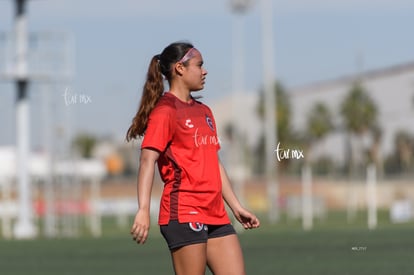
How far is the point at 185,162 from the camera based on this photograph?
27.9 feet

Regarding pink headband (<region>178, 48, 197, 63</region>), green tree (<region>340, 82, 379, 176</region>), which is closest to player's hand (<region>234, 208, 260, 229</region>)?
pink headband (<region>178, 48, 197, 63</region>)

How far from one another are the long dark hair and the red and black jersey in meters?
0.08

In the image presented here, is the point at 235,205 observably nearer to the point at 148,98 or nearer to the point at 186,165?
the point at 186,165

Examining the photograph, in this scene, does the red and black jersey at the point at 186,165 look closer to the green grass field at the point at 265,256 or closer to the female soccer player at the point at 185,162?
the female soccer player at the point at 185,162

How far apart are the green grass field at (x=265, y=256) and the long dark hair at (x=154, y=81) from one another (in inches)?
304

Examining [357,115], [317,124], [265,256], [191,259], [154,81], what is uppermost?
[357,115]

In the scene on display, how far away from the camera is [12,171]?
62969 millimetres

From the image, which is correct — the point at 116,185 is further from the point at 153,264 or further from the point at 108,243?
the point at 153,264

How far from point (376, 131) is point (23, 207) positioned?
35.0m

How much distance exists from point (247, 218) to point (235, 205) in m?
0.12

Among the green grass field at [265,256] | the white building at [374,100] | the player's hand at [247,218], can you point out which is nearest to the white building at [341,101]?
the white building at [374,100]

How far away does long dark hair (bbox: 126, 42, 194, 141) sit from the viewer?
339 inches

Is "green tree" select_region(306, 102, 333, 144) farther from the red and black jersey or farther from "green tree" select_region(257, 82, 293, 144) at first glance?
the red and black jersey

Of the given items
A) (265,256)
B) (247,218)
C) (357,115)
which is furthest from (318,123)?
(247,218)
